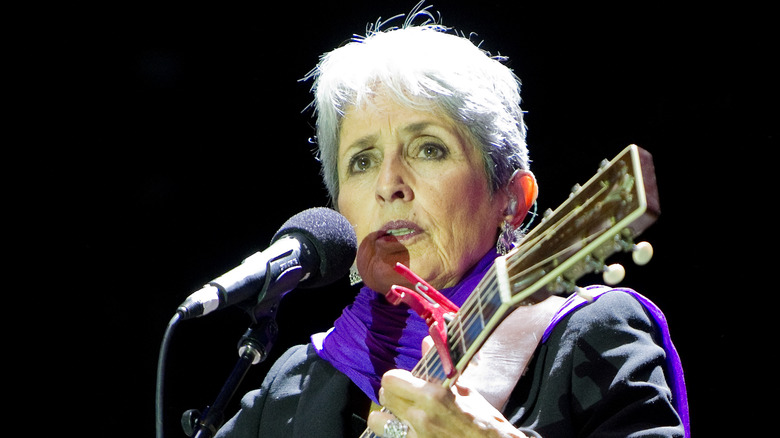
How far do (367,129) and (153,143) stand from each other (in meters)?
1.52

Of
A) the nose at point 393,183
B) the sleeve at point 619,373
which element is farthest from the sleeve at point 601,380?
the nose at point 393,183

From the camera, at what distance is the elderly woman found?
215 cm

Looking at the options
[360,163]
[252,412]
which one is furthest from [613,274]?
[252,412]

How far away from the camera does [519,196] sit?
236cm

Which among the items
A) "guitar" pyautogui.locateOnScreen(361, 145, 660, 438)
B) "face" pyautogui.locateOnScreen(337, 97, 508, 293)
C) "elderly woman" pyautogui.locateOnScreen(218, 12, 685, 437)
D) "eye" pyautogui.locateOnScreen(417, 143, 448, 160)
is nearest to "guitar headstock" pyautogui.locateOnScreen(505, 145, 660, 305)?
"guitar" pyautogui.locateOnScreen(361, 145, 660, 438)

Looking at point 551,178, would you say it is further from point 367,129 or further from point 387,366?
point 387,366

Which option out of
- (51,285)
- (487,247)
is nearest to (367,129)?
(487,247)

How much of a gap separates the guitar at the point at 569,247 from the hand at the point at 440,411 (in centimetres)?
4

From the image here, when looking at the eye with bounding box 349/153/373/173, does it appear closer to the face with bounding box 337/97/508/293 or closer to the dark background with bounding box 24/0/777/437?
the face with bounding box 337/97/508/293

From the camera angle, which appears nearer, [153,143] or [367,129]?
[367,129]

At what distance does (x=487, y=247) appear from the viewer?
2.24 m

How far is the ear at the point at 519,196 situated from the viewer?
91.8 inches

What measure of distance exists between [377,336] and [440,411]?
2.58 feet

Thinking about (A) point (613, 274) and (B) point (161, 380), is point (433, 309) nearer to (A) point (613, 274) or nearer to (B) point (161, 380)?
(A) point (613, 274)
